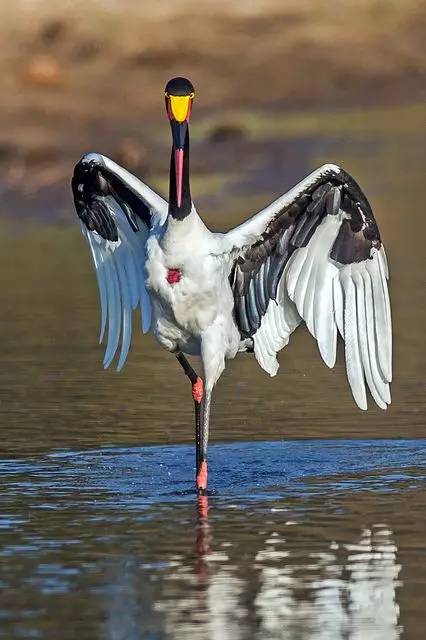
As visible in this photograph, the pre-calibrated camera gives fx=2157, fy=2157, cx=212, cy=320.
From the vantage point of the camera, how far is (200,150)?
26828 millimetres

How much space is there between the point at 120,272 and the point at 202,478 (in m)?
1.83

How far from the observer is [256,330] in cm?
1296

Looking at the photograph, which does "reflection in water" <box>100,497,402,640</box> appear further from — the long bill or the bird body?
the long bill

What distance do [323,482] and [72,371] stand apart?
4297mm

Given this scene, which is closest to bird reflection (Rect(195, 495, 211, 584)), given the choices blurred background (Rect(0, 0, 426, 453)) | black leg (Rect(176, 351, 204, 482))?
black leg (Rect(176, 351, 204, 482))

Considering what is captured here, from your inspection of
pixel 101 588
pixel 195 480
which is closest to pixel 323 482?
pixel 195 480

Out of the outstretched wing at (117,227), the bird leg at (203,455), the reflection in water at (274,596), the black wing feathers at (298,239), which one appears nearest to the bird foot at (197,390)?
the bird leg at (203,455)

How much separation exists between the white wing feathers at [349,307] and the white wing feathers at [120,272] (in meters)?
0.84

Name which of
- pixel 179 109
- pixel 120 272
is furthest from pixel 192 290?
pixel 120 272

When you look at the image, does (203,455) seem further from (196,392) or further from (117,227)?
(117,227)

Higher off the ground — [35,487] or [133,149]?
[133,149]

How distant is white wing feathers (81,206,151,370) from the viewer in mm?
13109

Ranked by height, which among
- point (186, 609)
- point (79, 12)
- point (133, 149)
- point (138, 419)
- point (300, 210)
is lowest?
point (186, 609)

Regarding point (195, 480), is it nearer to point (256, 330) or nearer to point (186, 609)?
point (256, 330)
